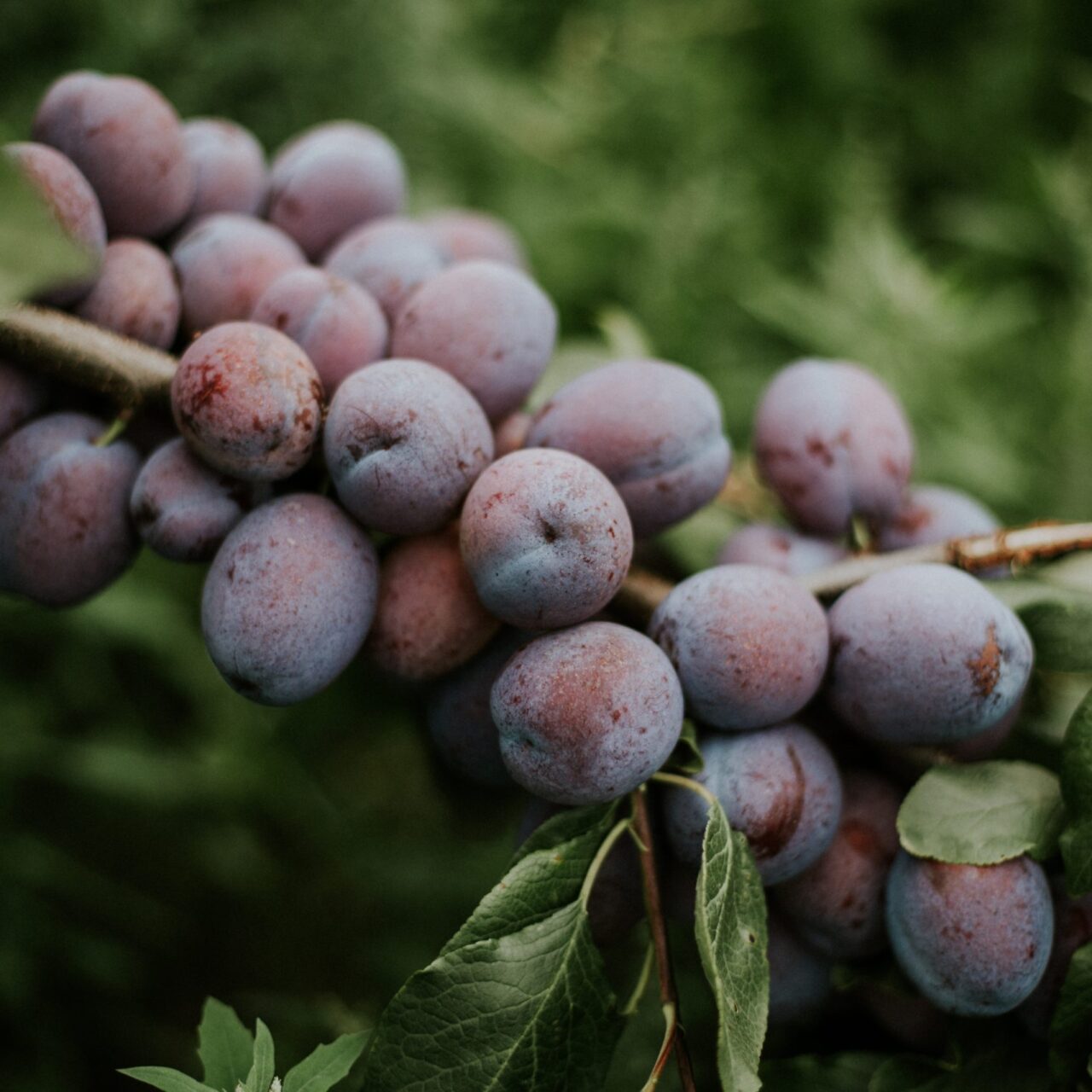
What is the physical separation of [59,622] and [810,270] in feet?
4.98

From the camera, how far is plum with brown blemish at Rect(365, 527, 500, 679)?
2.29 feet

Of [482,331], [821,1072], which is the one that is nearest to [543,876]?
[821,1072]

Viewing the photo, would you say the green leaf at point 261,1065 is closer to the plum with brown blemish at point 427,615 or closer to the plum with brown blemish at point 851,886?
the plum with brown blemish at point 427,615

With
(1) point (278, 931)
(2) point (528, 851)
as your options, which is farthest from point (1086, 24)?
(1) point (278, 931)

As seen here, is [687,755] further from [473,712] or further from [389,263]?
[389,263]

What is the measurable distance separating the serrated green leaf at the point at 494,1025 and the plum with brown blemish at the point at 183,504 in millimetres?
353

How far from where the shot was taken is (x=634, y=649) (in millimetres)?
651

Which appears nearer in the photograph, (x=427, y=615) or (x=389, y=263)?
(x=427, y=615)

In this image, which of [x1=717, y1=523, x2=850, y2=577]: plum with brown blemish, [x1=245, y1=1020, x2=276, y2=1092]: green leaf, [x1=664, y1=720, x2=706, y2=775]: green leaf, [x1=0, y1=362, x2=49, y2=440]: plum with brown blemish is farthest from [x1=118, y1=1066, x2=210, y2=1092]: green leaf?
[x1=717, y1=523, x2=850, y2=577]: plum with brown blemish

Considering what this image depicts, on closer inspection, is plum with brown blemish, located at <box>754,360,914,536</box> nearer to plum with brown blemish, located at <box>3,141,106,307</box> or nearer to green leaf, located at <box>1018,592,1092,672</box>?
green leaf, located at <box>1018,592,1092,672</box>

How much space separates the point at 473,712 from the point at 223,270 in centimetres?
43

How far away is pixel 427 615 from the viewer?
70 cm

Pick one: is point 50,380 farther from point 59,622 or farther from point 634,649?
point 59,622

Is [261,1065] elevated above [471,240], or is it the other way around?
[471,240]
